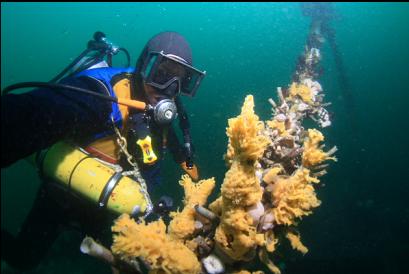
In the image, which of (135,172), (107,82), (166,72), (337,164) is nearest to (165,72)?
(166,72)

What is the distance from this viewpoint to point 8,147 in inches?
67.6

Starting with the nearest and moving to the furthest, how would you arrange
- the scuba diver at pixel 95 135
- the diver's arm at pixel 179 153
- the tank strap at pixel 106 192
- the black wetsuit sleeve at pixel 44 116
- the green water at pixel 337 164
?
the black wetsuit sleeve at pixel 44 116, the scuba diver at pixel 95 135, the tank strap at pixel 106 192, the diver's arm at pixel 179 153, the green water at pixel 337 164

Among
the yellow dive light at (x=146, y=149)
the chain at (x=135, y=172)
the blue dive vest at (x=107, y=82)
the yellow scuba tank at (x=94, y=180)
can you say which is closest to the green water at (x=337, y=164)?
the chain at (x=135, y=172)

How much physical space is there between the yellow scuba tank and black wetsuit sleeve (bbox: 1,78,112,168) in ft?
1.00

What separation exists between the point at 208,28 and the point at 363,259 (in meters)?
129

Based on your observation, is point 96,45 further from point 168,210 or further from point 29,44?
point 29,44

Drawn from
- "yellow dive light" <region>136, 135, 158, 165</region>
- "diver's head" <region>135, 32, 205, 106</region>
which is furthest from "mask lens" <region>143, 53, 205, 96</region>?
"yellow dive light" <region>136, 135, 158, 165</region>

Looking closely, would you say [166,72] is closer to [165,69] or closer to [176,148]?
[165,69]

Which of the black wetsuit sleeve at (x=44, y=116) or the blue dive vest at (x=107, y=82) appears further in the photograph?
the blue dive vest at (x=107, y=82)

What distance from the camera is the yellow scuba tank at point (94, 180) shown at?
2.43m

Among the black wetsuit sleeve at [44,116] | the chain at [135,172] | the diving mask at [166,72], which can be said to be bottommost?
the chain at [135,172]

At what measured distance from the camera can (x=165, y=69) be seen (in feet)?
11.2

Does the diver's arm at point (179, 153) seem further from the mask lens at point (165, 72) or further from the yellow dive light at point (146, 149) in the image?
the yellow dive light at point (146, 149)

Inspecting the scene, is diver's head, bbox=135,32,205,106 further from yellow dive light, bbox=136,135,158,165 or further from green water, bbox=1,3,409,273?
green water, bbox=1,3,409,273
